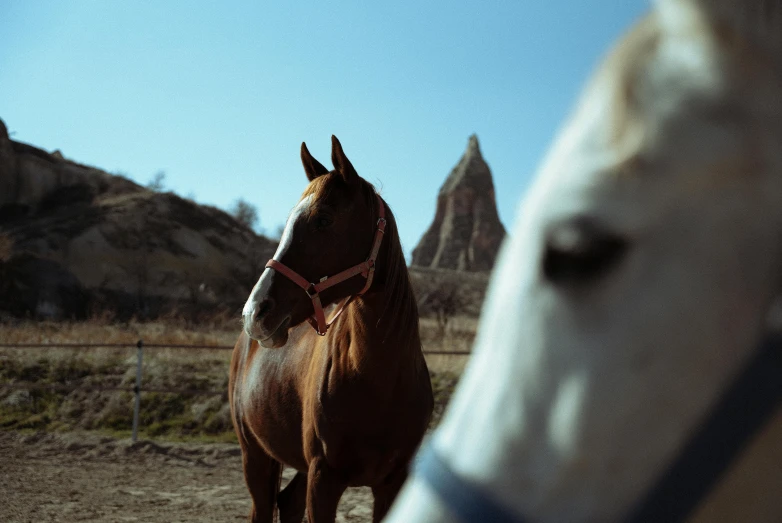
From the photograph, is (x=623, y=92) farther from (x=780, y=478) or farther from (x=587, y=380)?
(x=780, y=478)

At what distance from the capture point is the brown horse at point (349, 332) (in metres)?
2.60

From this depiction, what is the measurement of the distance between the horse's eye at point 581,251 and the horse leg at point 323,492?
2.24 meters

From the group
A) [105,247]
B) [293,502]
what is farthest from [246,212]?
[293,502]

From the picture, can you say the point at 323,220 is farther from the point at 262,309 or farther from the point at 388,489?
the point at 388,489

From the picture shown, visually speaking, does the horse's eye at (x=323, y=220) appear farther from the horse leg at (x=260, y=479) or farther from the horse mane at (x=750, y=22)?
the horse mane at (x=750, y=22)

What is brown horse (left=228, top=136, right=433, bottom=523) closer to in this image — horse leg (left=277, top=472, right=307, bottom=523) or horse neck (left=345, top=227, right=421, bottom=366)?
horse neck (left=345, top=227, right=421, bottom=366)

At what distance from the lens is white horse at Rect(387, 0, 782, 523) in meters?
0.56

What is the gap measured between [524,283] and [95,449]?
27.4 ft

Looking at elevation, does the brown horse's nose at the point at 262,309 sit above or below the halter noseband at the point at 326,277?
below

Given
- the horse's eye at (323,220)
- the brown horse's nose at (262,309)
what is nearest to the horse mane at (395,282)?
the horse's eye at (323,220)

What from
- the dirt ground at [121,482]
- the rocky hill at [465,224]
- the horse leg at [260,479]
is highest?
the rocky hill at [465,224]

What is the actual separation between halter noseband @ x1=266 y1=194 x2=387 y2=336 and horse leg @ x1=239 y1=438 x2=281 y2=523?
1.40 meters

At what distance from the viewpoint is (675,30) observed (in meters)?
0.60

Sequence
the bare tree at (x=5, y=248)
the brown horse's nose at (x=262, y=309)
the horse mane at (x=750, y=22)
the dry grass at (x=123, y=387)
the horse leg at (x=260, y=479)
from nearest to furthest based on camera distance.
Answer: the horse mane at (x=750, y=22)
the brown horse's nose at (x=262, y=309)
the horse leg at (x=260, y=479)
the dry grass at (x=123, y=387)
the bare tree at (x=5, y=248)
